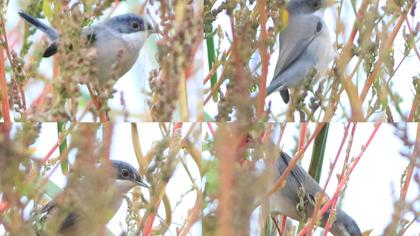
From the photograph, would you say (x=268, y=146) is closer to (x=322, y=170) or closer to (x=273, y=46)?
(x=273, y=46)

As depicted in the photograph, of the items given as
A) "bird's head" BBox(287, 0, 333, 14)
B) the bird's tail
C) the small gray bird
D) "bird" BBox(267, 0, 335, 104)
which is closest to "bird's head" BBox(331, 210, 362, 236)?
the small gray bird

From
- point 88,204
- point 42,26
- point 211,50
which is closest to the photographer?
point 88,204

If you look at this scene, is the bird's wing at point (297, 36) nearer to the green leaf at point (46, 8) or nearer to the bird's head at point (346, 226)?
the bird's head at point (346, 226)

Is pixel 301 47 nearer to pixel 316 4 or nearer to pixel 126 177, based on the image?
pixel 316 4

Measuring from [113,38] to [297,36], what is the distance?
315 mm

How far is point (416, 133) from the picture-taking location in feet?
4.37

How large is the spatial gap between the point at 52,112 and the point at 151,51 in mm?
439

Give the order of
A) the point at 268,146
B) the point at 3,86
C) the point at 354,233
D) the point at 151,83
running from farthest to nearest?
the point at 354,233
the point at 3,86
the point at 151,83
the point at 268,146

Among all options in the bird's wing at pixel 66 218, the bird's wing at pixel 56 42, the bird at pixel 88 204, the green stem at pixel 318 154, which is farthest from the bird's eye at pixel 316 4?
the bird at pixel 88 204

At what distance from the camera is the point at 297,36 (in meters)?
1.53

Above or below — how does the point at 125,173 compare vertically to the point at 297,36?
below

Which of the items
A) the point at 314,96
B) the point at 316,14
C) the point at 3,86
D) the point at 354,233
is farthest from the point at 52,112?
the point at 316,14

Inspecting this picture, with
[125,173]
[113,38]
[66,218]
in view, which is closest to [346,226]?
[125,173]

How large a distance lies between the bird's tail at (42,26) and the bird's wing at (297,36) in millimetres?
371
